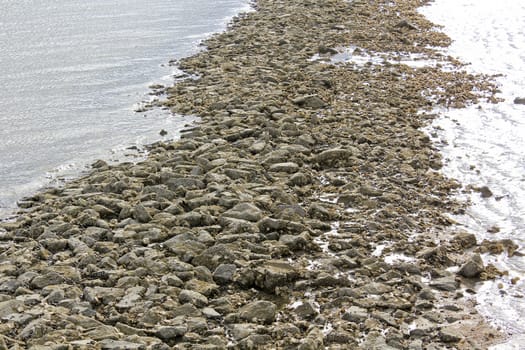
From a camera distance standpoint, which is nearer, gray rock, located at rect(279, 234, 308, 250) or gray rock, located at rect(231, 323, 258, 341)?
gray rock, located at rect(231, 323, 258, 341)

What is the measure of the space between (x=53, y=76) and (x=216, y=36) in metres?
6.87

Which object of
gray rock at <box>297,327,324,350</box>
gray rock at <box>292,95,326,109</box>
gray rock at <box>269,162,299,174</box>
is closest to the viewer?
gray rock at <box>297,327,324,350</box>

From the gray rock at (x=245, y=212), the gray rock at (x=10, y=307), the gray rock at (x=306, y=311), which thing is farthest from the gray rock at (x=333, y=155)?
the gray rock at (x=10, y=307)

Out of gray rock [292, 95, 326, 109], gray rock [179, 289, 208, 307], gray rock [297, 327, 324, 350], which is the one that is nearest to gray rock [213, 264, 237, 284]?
gray rock [179, 289, 208, 307]

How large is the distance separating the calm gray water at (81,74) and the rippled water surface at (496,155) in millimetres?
Answer: 6400

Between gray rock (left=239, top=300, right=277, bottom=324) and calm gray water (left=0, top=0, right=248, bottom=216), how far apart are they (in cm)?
536

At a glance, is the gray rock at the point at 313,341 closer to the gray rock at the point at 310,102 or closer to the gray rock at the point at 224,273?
the gray rock at the point at 224,273

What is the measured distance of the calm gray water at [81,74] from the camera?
13750 millimetres

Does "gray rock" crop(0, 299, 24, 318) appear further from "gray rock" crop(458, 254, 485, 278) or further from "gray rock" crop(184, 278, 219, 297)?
"gray rock" crop(458, 254, 485, 278)

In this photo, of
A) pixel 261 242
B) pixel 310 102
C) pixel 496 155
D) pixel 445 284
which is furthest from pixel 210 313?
pixel 310 102

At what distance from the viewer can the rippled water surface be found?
8.48 metres

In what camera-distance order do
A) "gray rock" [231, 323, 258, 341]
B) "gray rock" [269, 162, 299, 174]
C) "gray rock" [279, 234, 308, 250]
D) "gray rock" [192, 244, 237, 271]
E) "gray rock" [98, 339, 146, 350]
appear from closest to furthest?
"gray rock" [98, 339, 146, 350]
"gray rock" [231, 323, 258, 341]
"gray rock" [192, 244, 237, 271]
"gray rock" [279, 234, 308, 250]
"gray rock" [269, 162, 299, 174]

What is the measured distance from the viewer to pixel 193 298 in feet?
26.2

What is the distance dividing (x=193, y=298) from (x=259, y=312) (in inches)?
32.9
